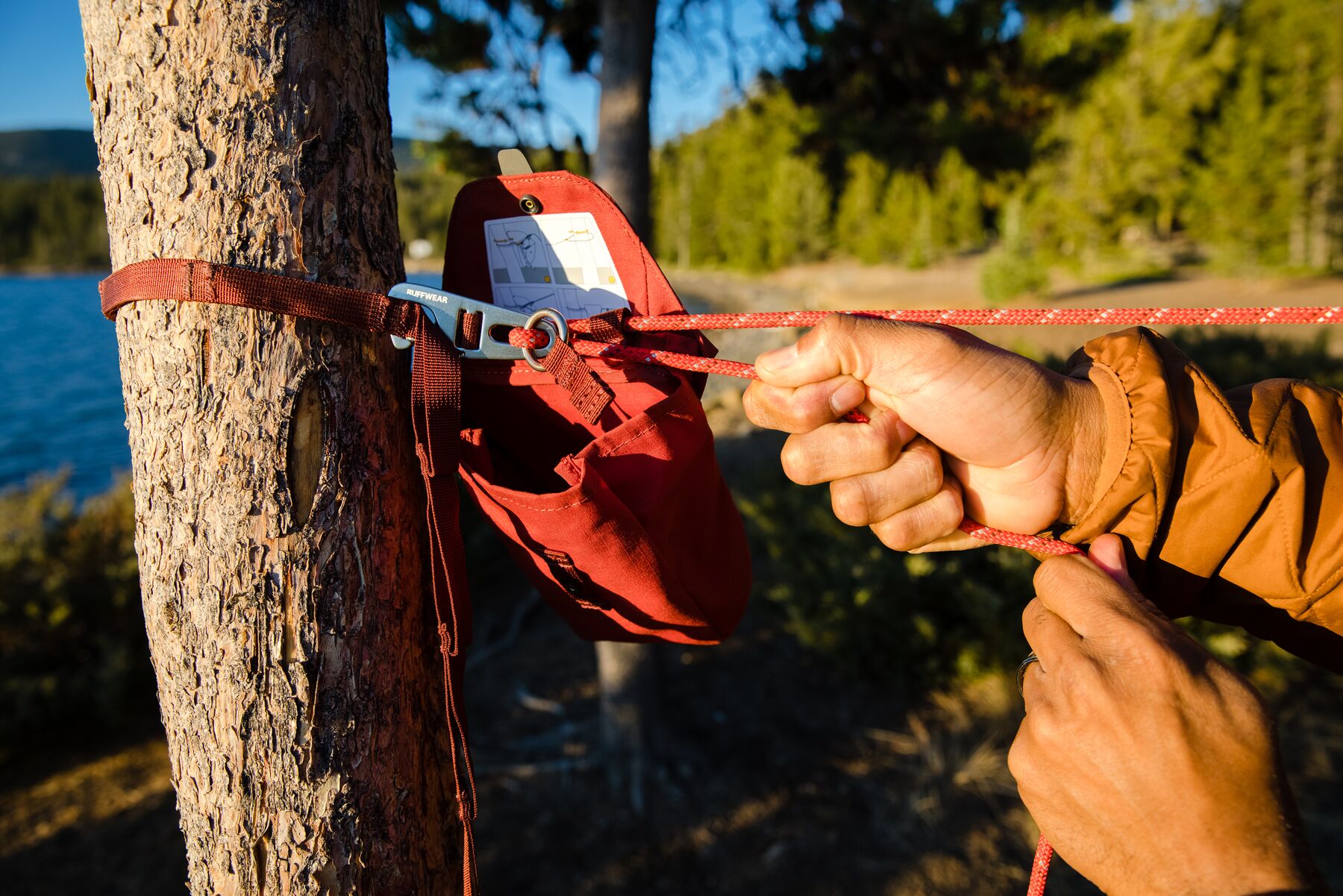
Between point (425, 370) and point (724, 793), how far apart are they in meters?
3.24

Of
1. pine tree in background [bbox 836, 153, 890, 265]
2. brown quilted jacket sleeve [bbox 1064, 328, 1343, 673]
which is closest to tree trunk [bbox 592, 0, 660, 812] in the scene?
brown quilted jacket sleeve [bbox 1064, 328, 1343, 673]

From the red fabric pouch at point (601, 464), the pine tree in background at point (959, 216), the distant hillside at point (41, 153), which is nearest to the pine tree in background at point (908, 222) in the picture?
the pine tree in background at point (959, 216)

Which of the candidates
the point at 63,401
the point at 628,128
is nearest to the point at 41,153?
the point at 63,401

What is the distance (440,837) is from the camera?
137cm

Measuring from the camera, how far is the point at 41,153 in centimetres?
13975

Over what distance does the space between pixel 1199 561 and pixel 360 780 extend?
5.08 ft

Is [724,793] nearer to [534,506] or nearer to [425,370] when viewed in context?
[534,506]

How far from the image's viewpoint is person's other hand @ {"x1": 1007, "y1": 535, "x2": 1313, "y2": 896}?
37.7 inches

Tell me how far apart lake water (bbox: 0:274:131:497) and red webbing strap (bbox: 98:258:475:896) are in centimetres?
342

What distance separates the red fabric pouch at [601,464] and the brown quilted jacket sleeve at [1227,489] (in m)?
0.77

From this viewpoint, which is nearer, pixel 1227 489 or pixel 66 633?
pixel 1227 489

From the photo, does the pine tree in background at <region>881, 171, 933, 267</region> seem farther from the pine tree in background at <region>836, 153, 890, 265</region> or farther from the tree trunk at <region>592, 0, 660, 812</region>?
the tree trunk at <region>592, 0, 660, 812</region>

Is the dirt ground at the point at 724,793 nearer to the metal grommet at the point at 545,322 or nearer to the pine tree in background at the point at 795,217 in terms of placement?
the metal grommet at the point at 545,322

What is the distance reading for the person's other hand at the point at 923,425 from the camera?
1.33m
